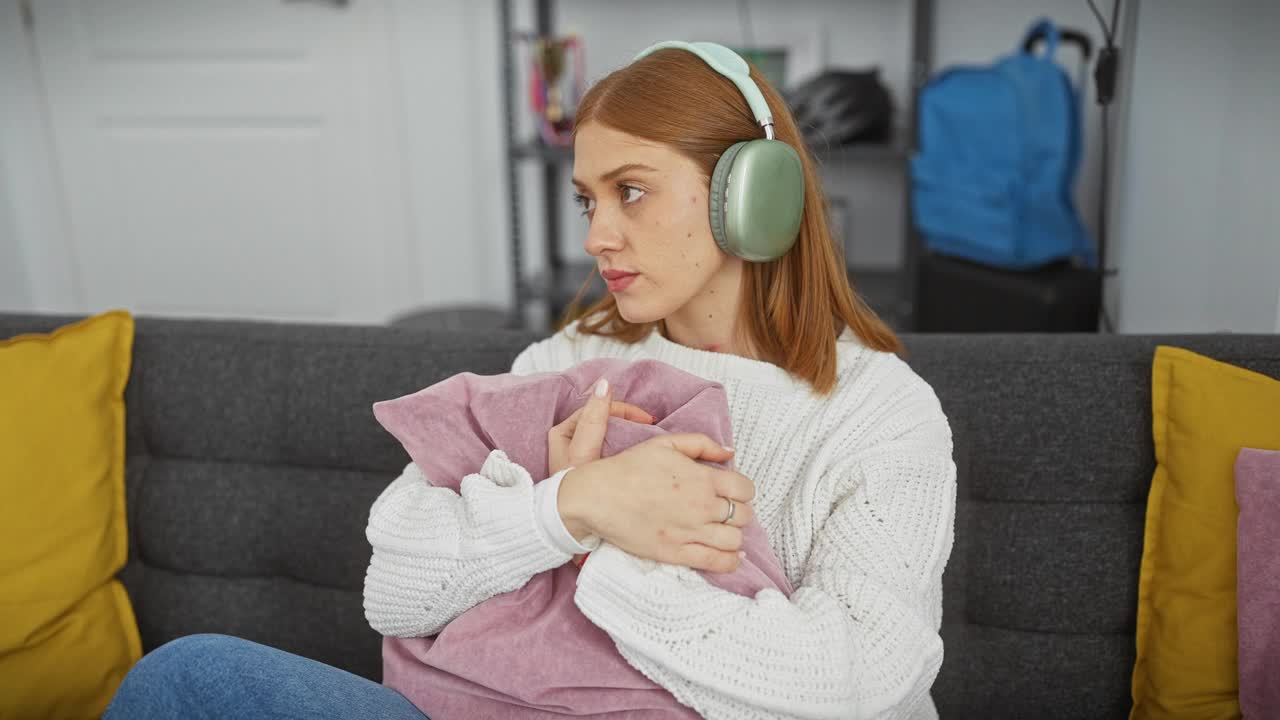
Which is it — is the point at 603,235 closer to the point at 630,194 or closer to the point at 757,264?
the point at 630,194

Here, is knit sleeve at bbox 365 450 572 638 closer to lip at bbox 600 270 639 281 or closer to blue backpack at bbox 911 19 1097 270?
lip at bbox 600 270 639 281

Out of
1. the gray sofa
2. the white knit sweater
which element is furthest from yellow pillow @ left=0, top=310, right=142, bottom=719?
the white knit sweater

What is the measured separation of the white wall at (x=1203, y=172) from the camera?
164cm

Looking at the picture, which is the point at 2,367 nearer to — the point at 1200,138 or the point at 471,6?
the point at 1200,138

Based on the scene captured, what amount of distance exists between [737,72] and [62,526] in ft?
3.21

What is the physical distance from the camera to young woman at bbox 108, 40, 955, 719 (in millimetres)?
856

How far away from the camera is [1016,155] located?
2.31 metres

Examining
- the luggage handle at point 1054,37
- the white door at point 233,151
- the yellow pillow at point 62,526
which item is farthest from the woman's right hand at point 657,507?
the white door at point 233,151

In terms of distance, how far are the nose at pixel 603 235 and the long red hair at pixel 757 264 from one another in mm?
89

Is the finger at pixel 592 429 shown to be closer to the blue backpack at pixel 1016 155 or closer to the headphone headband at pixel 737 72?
the headphone headband at pixel 737 72

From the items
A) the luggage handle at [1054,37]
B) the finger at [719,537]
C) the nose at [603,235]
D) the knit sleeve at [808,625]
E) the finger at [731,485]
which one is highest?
the luggage handle at [1054,37]

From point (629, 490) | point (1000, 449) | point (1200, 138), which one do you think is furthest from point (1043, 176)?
point (629, 490)

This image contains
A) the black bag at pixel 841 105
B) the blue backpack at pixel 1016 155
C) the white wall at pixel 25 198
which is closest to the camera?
the blue backpack at pixel 1016 155

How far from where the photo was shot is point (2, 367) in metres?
1.25
